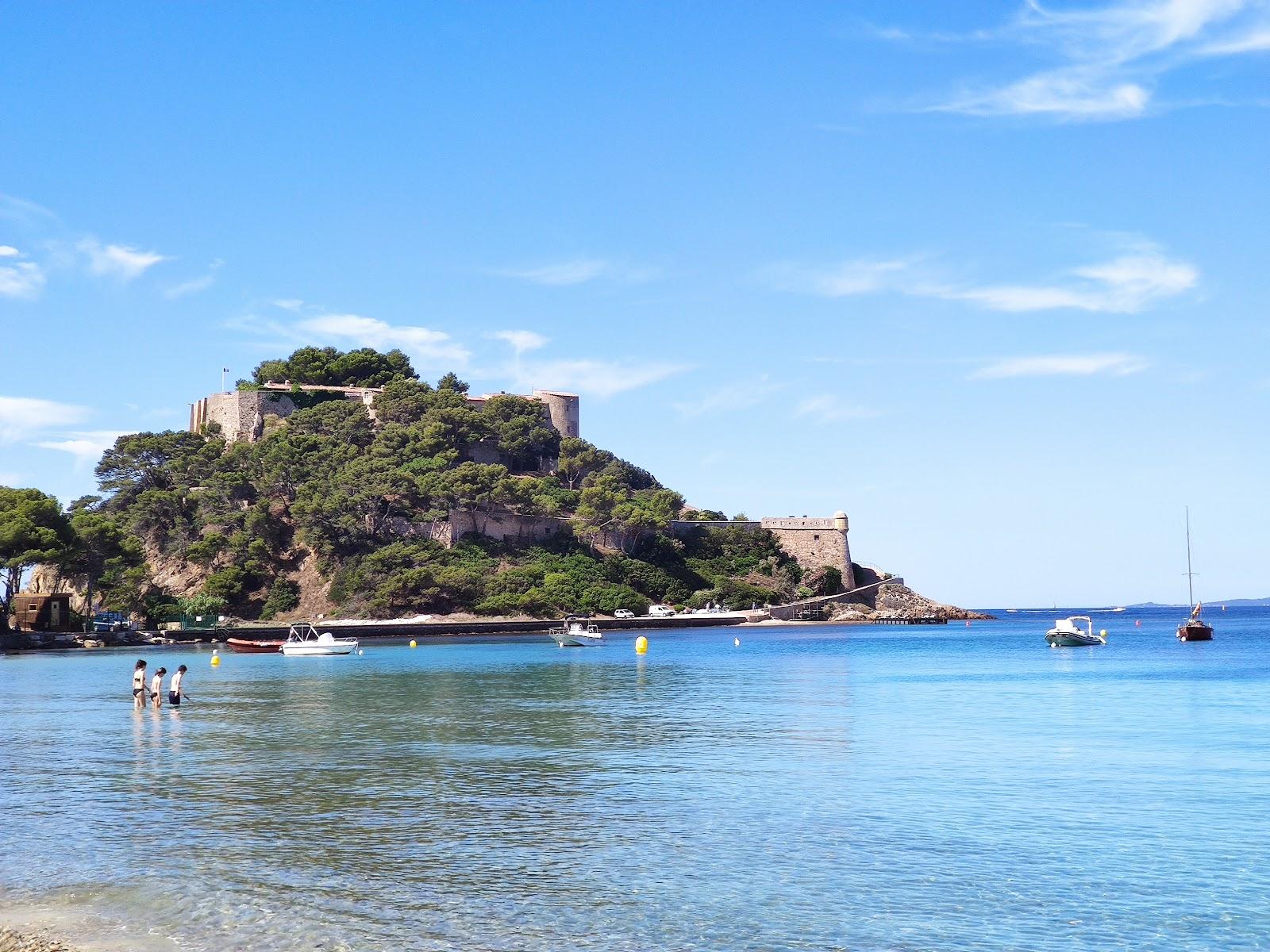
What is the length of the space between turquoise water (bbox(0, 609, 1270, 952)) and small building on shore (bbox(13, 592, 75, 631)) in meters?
38.8

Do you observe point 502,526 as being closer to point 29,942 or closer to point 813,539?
point 813,539

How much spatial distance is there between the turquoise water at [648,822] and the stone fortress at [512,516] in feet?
185

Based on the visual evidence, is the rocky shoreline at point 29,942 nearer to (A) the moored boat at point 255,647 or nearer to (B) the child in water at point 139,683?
(B) the child in water at point 139,683

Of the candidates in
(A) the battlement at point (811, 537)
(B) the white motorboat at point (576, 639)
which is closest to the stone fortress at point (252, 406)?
(A) the battlement at point (811, 537)

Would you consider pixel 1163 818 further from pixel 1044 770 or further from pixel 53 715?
pixel 53 715

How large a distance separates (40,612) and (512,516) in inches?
1245

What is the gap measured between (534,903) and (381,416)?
8421 centimetres

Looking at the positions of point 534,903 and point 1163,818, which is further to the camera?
point 1163,818

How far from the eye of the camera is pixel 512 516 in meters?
87.5

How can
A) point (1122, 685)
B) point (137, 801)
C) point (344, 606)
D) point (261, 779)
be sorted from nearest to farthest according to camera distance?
1. point (137, 801)
2. point (261, 779)
3. point (1122, 685)
4. point (344, 606)

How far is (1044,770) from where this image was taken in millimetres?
18047

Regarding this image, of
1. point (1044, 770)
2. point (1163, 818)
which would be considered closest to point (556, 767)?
point (1044, 770)

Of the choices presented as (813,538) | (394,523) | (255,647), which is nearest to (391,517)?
(394,523)

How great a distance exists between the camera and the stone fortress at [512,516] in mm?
87344
